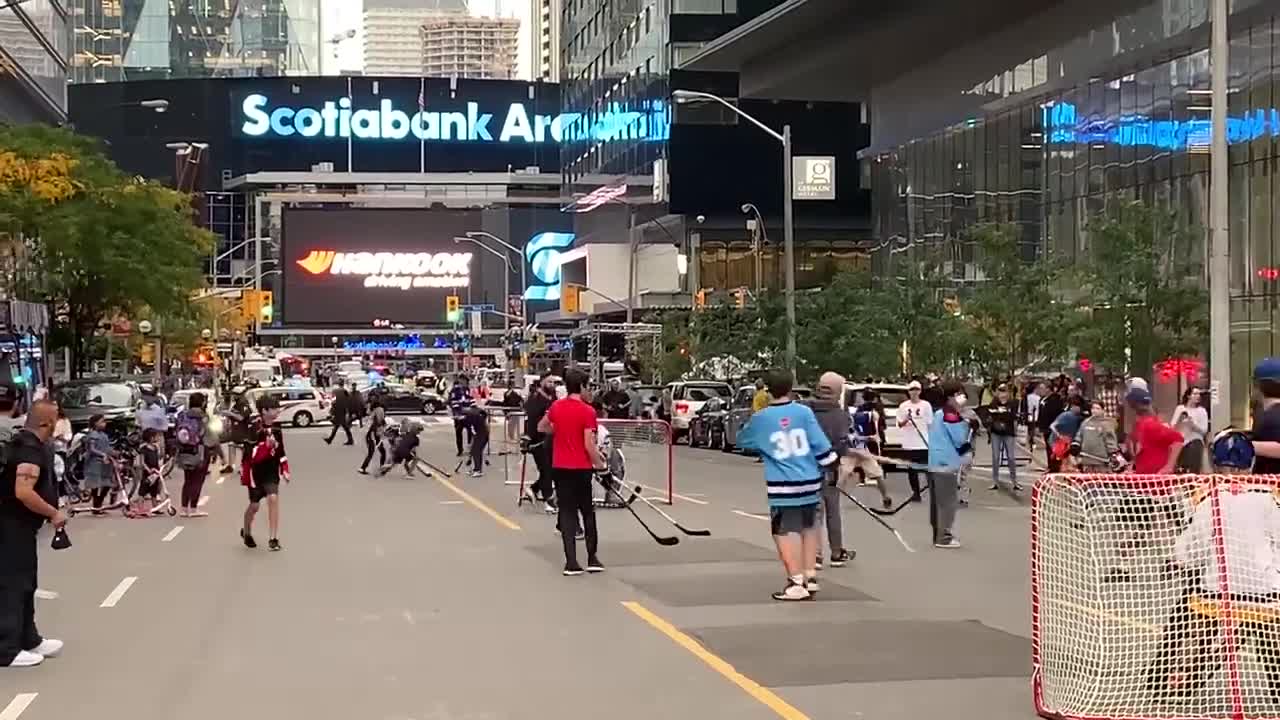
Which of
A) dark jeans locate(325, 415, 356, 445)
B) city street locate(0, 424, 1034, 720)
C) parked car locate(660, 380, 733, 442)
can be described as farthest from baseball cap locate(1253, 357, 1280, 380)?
dark jeans locate(325, 415, 356, 445)

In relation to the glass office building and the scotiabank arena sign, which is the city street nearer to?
the glass office building

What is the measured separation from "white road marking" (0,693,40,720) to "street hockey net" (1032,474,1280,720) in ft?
18.5

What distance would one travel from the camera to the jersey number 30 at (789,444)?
1342cm

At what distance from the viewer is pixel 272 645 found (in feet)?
38.5

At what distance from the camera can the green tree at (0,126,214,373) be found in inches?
1499

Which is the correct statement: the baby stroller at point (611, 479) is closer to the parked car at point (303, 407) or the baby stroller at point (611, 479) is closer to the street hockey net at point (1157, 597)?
the street hockey net at point (1157, 597)

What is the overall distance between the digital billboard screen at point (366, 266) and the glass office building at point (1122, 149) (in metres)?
70.8

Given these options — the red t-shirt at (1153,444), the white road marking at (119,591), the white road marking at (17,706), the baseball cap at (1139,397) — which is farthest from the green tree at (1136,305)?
the white road marking at (17,706)

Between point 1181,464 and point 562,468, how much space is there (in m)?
5.57

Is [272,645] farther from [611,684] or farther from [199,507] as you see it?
[199,507]

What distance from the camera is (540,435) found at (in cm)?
2231

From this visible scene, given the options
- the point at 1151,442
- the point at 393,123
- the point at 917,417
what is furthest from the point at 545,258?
the point at 1151,442

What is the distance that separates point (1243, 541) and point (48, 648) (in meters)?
7.61

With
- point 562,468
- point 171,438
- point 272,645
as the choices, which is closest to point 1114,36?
point 171,438
